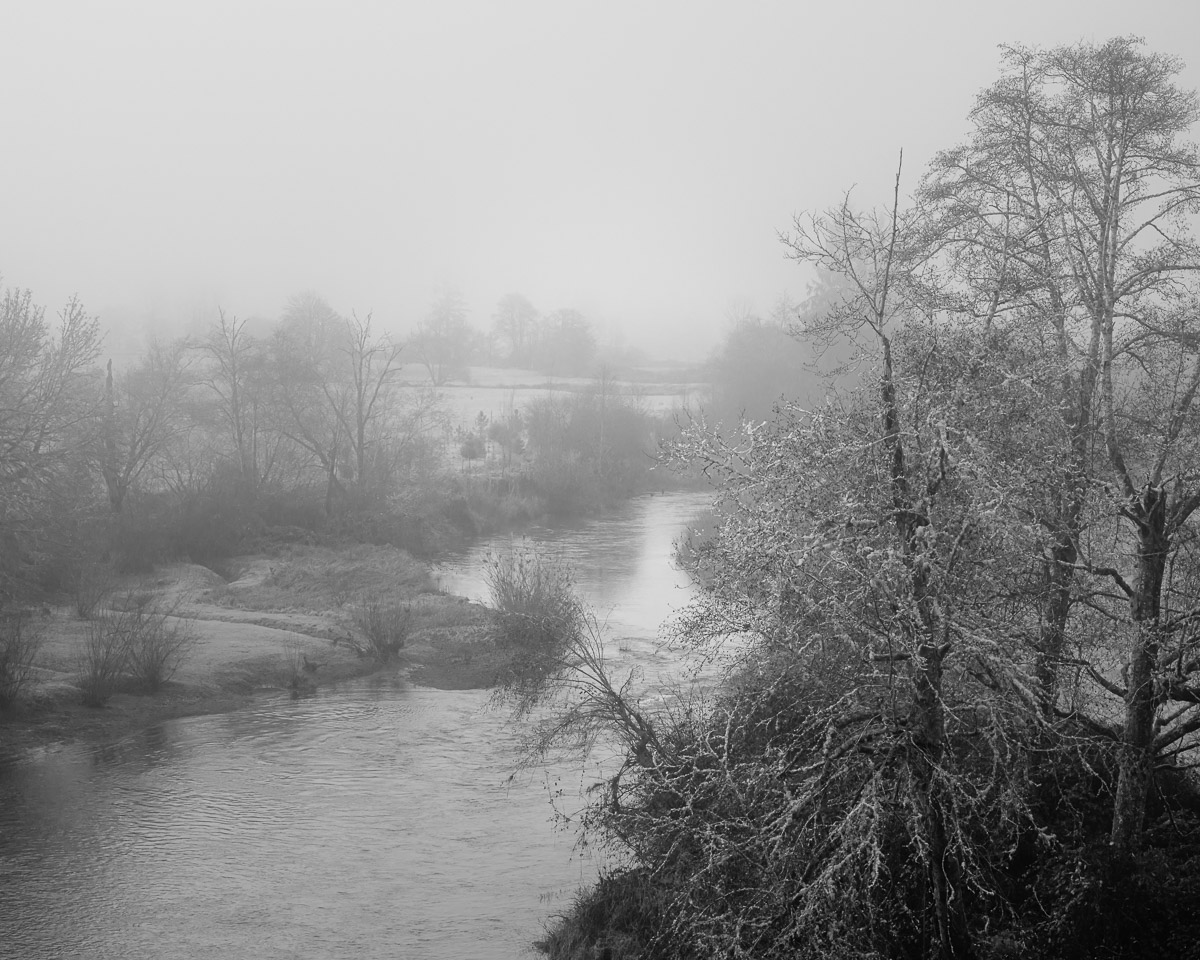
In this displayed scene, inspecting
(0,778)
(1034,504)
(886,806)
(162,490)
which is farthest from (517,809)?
(162,490)

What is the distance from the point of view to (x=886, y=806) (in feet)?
25.7

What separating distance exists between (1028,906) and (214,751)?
47.0ft

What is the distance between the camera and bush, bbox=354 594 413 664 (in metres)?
25.5

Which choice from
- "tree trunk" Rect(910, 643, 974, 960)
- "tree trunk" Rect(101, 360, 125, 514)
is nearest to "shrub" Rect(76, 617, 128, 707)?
"tree trunk" Rect(101, 360, 125, 514)

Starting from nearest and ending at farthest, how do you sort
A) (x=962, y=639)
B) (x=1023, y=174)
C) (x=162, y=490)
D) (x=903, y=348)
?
1. (x=962, y=639)
2. (x=903, y=348)
3. (x=1023, y=174)
4. (x=162, y=490)

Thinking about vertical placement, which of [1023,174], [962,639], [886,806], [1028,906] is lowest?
[1028,906]

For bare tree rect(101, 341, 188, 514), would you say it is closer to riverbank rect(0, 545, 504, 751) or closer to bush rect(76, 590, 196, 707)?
riverbank rect(0, 545, 504, 751)

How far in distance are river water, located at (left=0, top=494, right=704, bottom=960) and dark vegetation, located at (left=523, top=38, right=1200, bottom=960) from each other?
258 centimetres

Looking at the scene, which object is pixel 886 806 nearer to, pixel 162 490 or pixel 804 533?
pixel 804 533

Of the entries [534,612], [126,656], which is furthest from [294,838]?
[126,656]

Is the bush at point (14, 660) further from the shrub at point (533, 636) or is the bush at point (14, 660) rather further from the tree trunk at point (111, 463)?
the tree trunk at point (111, 463)

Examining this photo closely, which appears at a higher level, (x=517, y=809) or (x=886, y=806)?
(x=886, y=806)

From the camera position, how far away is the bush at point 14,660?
1977 centimetres

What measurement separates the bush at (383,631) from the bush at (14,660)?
692 cm
